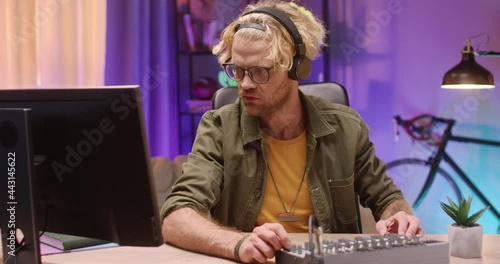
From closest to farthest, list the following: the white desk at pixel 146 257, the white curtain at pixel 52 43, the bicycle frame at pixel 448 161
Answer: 1. the white desk at pixel 146 257
2. the white curtain at pixel 52 43
3. the bicycle frame at pixel 448 161

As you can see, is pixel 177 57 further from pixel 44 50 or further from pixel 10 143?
pixel 10 143

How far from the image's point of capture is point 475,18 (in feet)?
11.6

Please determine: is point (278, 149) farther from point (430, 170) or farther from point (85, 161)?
point (430, 170)

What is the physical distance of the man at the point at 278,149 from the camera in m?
1.88

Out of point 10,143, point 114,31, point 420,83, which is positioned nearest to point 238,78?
point 10,143

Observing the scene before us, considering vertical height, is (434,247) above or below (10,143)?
below

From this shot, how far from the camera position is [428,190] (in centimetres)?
362

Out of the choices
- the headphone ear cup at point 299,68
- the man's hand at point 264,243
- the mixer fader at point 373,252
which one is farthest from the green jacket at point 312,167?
the mixer fader at point 373,252

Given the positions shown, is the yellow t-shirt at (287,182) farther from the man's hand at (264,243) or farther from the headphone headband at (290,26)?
the man's hand at (264,243)

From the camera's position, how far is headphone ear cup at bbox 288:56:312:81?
1.92 meters

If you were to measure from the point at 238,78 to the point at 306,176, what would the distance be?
36 cm

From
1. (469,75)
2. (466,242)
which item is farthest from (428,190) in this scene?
(466,242)

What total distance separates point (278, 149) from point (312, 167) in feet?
0.38

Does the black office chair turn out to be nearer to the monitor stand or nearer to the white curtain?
the monitor stand
